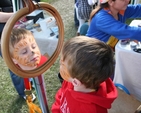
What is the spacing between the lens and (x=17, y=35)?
0.79 m

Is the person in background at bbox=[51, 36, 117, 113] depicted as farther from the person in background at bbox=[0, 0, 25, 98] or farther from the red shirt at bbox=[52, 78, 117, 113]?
the person in background at bbox=[0, 0, 25, 98]

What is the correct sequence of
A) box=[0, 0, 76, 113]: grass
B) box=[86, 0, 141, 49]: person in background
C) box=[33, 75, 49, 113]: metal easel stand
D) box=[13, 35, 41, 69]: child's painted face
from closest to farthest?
box=[13, 35, 41, 69]: child's painted face, box=[33, 75, 49, 113]: metal easel stand, box=[86, 0, 141, 49]: person in background, box=[0, 0, 76, 113]: grass

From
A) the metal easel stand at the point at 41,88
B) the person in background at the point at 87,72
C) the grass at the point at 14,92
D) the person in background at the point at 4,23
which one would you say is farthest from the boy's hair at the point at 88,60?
the grass at the point at 14,92

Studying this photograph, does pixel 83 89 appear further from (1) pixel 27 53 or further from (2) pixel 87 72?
(1) pixel 27 53

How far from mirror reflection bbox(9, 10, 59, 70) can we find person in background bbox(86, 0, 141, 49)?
20.8 inches

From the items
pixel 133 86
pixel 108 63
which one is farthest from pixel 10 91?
pixel 108 63

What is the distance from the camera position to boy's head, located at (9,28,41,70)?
78 cm

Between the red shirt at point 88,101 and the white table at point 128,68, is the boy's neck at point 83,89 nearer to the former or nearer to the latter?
the red shirt at point 88,101

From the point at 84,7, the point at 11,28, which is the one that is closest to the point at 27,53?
the point at 11,28

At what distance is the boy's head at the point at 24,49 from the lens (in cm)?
78

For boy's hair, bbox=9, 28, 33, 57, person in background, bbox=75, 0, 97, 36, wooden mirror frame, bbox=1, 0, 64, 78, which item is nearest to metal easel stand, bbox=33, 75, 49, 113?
wooden mirror frame, bbox=1, 0, 64, 78

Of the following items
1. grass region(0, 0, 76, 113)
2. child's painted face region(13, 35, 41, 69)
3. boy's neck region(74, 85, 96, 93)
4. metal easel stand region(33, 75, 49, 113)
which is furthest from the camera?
grass region(0, 0, 76, 113)

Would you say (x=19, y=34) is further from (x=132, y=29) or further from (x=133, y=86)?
(x=133, y=86)

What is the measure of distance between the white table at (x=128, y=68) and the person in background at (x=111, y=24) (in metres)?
0.10
